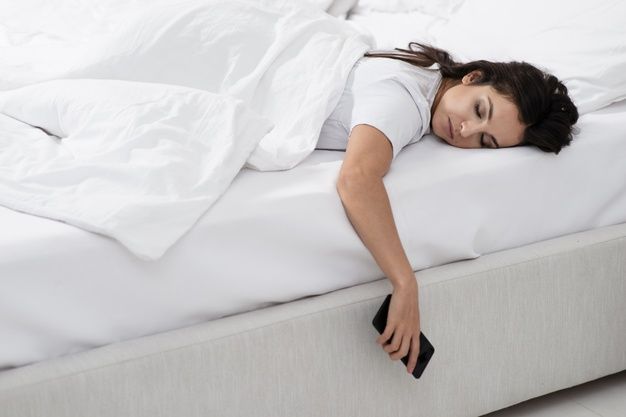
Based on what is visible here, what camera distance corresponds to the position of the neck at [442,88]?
1.75m

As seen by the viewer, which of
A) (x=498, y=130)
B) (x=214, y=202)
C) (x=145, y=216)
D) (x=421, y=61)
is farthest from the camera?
(x=421, y=61)

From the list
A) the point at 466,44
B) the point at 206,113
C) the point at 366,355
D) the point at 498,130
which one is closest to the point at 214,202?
the point at 206,113

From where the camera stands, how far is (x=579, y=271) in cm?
168

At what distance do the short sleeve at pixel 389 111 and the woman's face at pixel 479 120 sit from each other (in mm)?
67

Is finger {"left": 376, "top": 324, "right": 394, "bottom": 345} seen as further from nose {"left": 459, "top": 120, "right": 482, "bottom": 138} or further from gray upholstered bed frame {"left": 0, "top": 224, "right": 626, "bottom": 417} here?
nose {"left": 459, "top": 120, "right": 482, "bottom": 138}

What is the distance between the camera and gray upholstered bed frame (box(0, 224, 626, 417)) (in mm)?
1289

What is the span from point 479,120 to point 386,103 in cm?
19

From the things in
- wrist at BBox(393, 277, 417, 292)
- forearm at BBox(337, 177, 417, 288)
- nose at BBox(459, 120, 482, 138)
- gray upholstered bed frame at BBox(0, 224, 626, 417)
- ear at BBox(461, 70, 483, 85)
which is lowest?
gray upholstered bed frame at BBox(0, 224, 626, 417)

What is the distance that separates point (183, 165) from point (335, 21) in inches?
27.4

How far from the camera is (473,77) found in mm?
1758

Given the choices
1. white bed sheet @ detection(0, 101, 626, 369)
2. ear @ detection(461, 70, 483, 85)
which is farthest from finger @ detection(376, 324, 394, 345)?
ear @ detection(461, 70, 483, 85)

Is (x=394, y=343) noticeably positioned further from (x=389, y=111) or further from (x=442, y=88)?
(x=442, y=88)

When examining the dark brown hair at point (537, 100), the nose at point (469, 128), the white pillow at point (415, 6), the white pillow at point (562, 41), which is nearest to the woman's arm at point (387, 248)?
the nose at point (469, 128)

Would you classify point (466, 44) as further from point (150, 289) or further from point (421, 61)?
point (150, 289)
